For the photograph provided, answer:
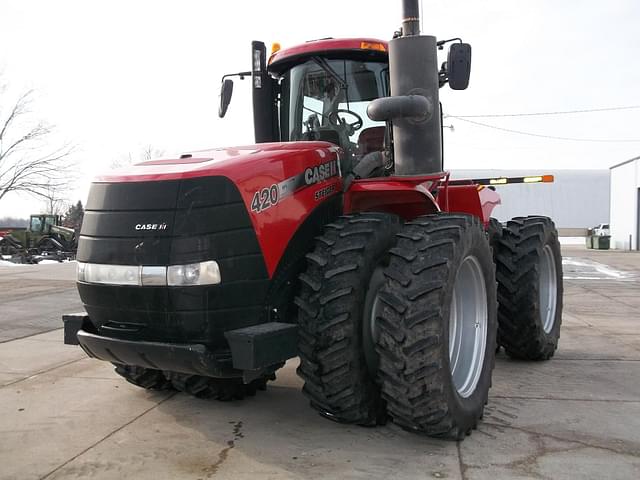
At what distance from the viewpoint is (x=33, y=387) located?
4996 millimetres

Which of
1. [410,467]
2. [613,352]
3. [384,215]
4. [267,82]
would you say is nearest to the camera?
[410,467]

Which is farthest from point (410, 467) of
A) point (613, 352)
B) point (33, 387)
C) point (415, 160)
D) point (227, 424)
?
point (613, 352)

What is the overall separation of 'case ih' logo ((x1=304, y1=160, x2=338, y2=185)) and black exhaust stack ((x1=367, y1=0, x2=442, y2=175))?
429mm

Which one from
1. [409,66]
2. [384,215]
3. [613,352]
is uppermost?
[409,66]

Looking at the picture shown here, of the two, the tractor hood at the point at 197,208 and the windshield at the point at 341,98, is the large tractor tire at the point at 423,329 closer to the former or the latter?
the tractor hood at the point at 197,208

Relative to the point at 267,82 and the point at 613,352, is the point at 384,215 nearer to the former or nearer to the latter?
the point at 267,82

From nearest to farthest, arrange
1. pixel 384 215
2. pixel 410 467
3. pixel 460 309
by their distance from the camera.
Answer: pixel 410 467 → pixel 384 215 → pixel 460 309

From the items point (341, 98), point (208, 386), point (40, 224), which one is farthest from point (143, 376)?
point (40, 224)

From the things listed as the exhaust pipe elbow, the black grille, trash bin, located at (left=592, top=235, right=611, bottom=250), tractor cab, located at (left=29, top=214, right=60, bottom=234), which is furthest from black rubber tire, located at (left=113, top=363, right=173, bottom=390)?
trash bin, located at (left=592, top=235, right=611, bottom=250)

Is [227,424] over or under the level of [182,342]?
under

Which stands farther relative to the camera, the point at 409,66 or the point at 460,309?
the point at 460,309

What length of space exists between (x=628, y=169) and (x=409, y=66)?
104 ft

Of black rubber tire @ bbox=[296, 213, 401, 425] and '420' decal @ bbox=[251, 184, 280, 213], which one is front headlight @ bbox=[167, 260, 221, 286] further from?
black rubber tire @ bbox=[296, 213, 401, 425]

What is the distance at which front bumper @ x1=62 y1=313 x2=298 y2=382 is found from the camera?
305 centimetres
